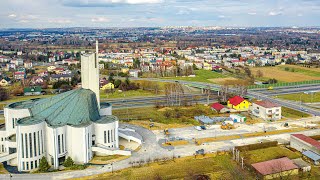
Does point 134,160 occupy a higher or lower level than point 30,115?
lower

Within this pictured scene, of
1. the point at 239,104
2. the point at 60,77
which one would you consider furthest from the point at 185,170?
the point at 60,77

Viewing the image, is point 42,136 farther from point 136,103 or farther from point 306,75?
point 306,75

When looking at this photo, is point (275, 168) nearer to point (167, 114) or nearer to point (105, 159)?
point (105, 159)

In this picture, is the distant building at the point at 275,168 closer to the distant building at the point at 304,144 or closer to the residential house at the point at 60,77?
the distant building at the point at 304,144

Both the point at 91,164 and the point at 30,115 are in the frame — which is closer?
the point at 91,164

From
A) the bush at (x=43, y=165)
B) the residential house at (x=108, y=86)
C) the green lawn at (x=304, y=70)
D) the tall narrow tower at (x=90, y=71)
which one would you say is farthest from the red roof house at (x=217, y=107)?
the green lawn at (x=304, y=70)

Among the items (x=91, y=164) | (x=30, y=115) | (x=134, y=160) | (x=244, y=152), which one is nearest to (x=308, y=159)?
(x=244, y=152)
